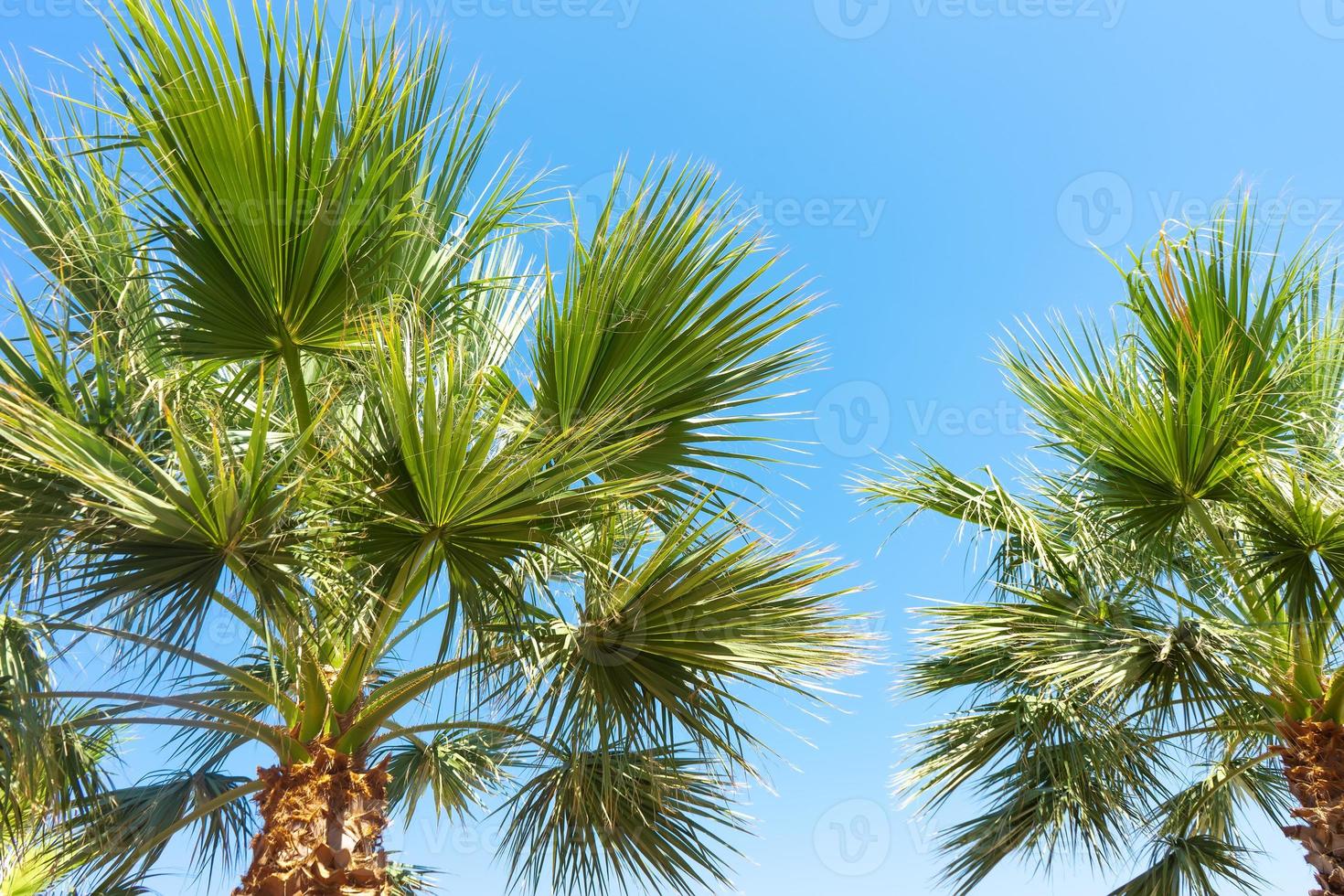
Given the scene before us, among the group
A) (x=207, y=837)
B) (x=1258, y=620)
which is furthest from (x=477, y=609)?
(x=1258, y=620)

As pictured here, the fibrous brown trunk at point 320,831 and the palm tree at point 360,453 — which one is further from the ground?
the palm tree at point 360,453

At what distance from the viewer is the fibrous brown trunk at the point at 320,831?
374cm

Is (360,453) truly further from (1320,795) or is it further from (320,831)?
(1320,795)

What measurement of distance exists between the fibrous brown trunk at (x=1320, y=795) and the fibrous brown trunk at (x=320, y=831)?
189 inches

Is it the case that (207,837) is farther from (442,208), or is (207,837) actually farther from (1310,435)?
(1310,435)

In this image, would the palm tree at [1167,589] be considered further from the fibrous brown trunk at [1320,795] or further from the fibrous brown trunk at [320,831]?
the fibrous brown trunk at [320,831]

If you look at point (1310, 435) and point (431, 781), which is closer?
point (1310, 435)

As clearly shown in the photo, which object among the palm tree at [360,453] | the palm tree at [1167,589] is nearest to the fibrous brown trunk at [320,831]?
the palm tree at [360,453]

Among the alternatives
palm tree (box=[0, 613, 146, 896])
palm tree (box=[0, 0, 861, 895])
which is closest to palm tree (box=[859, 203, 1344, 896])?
palm tree (box=[0, 0, 861, 895])

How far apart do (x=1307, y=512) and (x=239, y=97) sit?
16.7ft

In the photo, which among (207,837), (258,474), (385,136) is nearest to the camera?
(258,474)

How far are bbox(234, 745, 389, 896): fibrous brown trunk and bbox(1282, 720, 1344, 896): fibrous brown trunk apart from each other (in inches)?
189

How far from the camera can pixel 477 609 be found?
12.1 ft

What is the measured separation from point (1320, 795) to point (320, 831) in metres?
5.07
